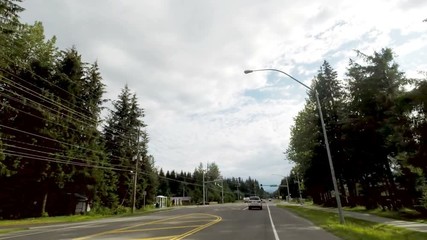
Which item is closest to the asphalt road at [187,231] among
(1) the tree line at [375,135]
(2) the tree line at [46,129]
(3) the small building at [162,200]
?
(1) the tree line at [375,135]

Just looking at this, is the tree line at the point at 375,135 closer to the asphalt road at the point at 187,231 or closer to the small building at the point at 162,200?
the asphalt road at the point at 187,231

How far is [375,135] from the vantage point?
3281cm

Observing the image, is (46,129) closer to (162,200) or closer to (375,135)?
(375,135)

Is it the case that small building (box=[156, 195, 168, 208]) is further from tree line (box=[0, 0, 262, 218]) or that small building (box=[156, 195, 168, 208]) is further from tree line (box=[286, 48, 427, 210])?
tree line (box=[286, 48, 427, 210])

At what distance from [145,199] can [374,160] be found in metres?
48.4

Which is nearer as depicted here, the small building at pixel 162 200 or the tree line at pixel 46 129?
the tree line at pixel 46 129

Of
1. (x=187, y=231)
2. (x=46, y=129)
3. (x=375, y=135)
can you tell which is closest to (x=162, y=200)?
(x=46, y=129)

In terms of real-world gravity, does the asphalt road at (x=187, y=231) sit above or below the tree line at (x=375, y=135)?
below

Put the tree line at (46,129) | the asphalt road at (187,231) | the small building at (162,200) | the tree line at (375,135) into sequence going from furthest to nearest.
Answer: the small building at (162,200)
the tree line at (46,129)
the tree line at (375,135)
the asphalt road at (187,231)

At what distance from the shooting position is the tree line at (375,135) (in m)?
23.5

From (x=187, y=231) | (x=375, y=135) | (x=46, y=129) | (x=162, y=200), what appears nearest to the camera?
(x=187, y=231)

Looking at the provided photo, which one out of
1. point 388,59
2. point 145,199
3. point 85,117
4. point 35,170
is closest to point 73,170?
point 35,170

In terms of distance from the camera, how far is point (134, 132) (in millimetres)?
64375

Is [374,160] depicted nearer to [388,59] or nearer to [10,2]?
[388,59]
